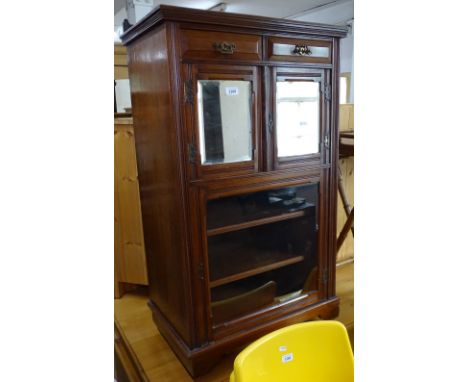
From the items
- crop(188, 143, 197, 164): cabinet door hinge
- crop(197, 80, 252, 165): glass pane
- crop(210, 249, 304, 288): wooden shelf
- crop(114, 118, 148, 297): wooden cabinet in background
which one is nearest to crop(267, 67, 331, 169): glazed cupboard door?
crop(197, 80, 252, 165): glass pane

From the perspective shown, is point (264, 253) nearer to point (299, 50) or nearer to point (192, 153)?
point (192, 153)

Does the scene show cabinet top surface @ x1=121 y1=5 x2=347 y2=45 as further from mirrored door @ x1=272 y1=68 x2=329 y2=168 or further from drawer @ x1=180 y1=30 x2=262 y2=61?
mirrored door @ x1=272 y1=68 x2=329 y2=168

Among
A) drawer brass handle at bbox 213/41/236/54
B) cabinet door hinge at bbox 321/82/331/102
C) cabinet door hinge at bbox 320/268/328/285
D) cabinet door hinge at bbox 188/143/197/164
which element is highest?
drawer brass handle at bbox 213/41/236/54

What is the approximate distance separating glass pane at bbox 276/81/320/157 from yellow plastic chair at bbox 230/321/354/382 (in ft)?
2.68

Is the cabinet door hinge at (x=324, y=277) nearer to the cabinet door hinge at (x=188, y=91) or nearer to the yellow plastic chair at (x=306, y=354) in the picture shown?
the yellow plastic chair at (x=306, y=354)

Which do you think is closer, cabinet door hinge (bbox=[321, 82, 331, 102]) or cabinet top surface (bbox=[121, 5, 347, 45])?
cabinet top surface (bbox=[121, 5, 347, 45])

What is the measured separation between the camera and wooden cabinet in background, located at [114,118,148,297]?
6.91 ft

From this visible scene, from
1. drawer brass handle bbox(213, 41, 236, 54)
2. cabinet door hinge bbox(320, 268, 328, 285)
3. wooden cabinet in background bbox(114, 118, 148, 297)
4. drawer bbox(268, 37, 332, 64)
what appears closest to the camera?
drawer brass handle bbox(213, 41, 236, 54)

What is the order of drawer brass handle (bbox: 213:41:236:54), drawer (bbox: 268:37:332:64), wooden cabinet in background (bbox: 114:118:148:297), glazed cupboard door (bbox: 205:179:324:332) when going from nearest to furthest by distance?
drawer brass handle (bbox: 213:41:236:54) → drawer (bbox: 268:37:332:64) → glazed cupboard door (bbox: 205:179:324:332) → wooden cabinet in background (bbox: 114:118:148:297)

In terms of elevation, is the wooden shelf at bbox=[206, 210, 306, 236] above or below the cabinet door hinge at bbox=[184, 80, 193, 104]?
below

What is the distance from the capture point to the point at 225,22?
137 cm

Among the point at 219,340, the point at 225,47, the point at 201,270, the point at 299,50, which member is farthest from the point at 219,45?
the point at 219,340
